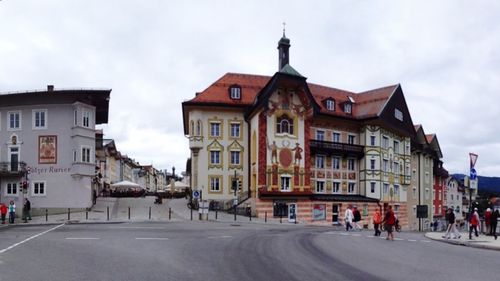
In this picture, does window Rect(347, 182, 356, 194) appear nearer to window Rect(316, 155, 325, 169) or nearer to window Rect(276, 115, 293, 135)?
window Rect(316, 155, 325, 169)

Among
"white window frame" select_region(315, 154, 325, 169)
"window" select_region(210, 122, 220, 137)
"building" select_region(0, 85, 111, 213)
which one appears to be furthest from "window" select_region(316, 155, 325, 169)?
"building" select_region(0, 85, 111, 213)

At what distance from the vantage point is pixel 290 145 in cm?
5097

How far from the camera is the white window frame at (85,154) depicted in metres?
46.8

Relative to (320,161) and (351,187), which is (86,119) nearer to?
(320,161)

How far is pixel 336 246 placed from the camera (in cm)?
2003

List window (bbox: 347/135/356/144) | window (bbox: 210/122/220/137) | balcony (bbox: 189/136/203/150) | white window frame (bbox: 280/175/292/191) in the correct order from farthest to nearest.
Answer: window (bbox: 347/135/356/144)
window (bbox: 210/122/220/137)
balcony (bbox: 189/136/203/150)
white window frame (bbox: 280/175/292/191)

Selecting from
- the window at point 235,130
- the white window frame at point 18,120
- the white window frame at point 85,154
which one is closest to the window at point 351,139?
the window at point 235,130

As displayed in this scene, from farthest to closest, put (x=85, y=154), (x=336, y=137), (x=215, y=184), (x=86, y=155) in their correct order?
(x=336, y=137) < (x=215, y=184) < (x=86, y=155) < (x=85, y=154)

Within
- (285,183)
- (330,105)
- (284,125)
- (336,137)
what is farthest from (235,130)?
(336,137)

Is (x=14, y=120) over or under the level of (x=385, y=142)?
over

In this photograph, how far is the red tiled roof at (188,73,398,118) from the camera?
5328 cm

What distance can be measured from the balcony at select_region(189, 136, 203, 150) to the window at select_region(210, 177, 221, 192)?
11.1 ft

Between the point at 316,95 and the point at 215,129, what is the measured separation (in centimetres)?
1230

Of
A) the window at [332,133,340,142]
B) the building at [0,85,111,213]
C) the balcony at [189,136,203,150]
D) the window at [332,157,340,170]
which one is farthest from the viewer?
the window at [332,133,340,142]
